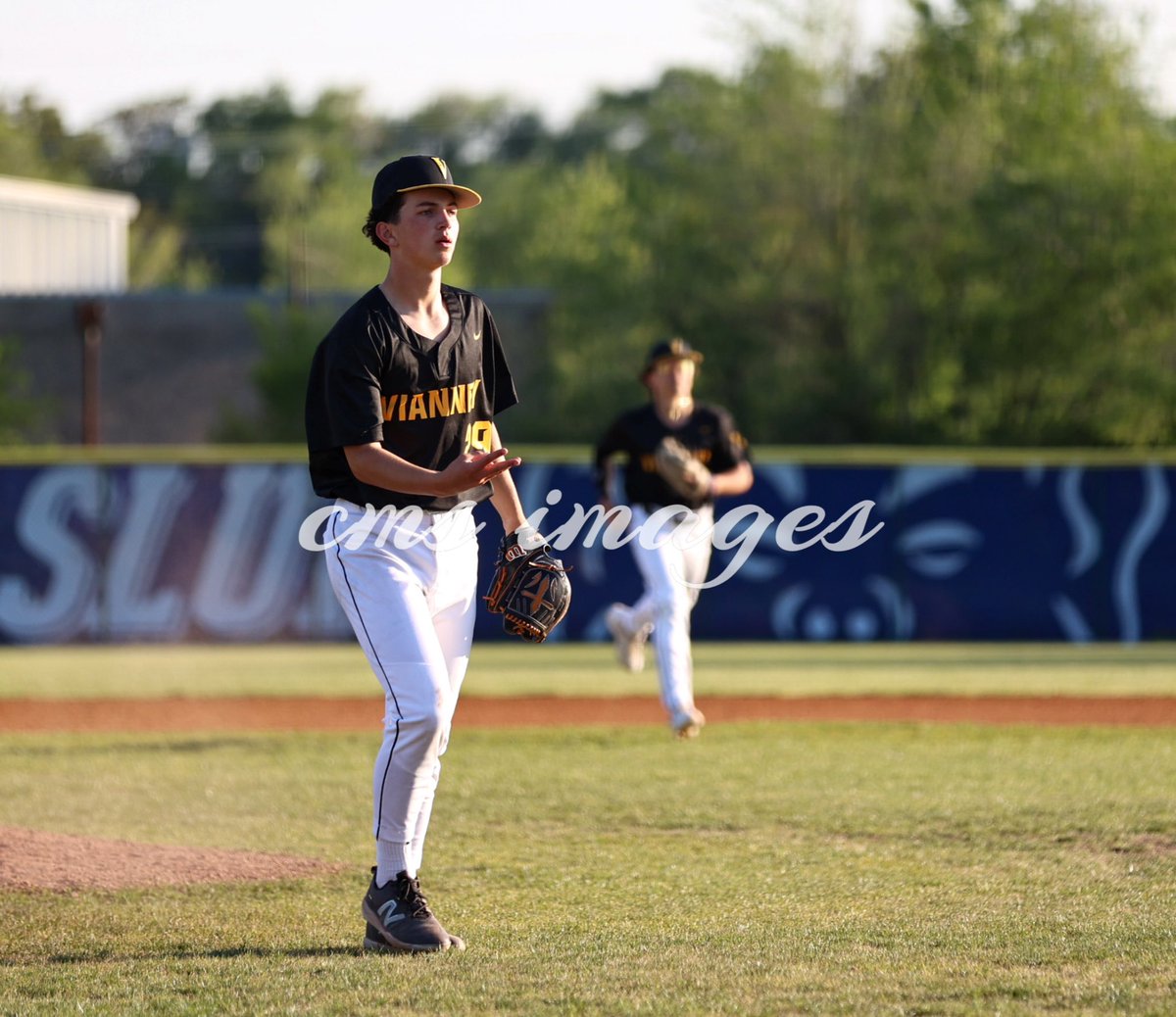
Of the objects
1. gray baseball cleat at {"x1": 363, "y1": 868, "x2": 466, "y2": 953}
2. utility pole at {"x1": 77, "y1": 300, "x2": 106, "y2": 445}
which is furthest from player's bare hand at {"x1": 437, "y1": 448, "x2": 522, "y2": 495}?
utility pole at {"x1": 77, "y1": 300, "x2": 106, "y2": 445}

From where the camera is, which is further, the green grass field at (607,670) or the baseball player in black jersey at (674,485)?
the green grass field at (607,670)

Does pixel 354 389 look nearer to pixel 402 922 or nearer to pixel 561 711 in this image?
pixel 402 922

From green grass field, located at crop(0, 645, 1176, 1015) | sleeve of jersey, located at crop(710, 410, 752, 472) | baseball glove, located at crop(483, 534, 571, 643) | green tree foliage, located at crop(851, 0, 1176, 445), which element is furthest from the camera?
green tree foliage, located at crop(851, 0, 1176, 445)

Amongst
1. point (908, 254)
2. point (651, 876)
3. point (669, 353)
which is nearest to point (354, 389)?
point (651, 876)

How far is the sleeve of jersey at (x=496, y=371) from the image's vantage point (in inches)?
190

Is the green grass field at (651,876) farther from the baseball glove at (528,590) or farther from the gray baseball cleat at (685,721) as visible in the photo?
the baseball glove at (528,590)

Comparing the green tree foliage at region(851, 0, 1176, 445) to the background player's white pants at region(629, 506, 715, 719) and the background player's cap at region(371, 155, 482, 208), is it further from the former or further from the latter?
the background player's cap at region(371, 155, 482, 208)

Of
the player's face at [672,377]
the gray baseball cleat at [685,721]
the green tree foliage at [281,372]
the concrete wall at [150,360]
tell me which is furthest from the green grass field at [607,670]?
the concrete wall at [150,360]

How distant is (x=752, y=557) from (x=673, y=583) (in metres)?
7.67

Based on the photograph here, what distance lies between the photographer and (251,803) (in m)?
7.26

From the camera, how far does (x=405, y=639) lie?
4434 millimetres

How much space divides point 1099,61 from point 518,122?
65.2 meters

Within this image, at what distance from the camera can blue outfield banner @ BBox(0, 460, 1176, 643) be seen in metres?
15.8

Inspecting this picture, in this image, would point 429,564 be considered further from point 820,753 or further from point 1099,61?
point 1099,61
